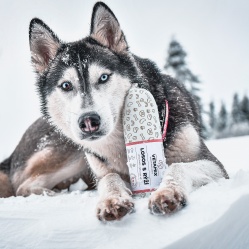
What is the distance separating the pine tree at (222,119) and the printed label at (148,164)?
38.4 metres

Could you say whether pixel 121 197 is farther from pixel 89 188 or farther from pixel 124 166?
pixel 89 188

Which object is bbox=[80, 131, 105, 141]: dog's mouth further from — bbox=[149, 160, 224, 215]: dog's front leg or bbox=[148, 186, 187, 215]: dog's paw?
bbox=[148, 186, 187, 215]: dog's paw

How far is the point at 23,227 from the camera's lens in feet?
6.41

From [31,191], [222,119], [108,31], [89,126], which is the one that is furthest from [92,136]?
[222,119]

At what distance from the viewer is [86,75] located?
2.87m

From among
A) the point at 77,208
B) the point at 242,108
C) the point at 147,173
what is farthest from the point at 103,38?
the point at 242,108

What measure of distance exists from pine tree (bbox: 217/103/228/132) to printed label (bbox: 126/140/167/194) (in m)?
38.4

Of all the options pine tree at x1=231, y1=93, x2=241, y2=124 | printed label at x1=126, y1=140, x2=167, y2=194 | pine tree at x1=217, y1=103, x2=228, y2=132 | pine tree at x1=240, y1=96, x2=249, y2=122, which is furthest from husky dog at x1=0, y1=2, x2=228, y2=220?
pine tree at x1=217, y1=103, x2=228, y2=132

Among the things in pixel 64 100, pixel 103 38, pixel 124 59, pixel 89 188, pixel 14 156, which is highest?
pixel 103 38

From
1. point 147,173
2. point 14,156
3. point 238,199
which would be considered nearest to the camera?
point 238,199

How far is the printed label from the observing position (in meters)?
2.53

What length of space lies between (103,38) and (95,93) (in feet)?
2.60

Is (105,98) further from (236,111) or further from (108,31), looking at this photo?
(236,111)

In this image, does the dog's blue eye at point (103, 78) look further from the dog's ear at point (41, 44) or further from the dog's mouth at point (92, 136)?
the dog's ear at point (41, 44)
